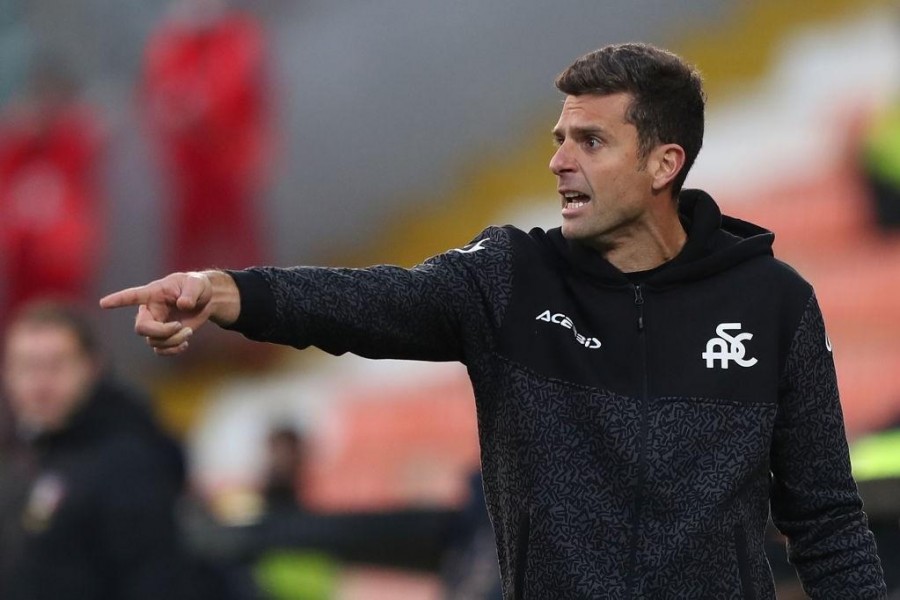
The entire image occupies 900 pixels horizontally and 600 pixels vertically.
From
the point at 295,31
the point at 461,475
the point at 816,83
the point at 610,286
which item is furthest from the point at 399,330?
the point at 295,31

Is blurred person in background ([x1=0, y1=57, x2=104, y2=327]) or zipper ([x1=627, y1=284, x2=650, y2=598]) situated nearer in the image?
zipper ([x1=627, y1=284, x2=650, y2=598])

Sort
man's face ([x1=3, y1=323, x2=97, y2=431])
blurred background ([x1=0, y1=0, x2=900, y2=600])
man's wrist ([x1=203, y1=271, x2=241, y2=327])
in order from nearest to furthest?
man's wrist ([x1=203, y1=271, x2=241, y2=327]) < man's face ([x1=3, y1=323, x2=97, y2=431]) < blurred background ([x1=0, y1=0, x2=900, y2=600])

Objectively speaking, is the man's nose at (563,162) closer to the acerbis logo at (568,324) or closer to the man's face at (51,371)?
the acerbis logo at (568,324)

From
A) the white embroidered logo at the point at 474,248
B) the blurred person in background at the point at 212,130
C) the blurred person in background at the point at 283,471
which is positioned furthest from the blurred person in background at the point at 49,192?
the white embroidered logo at the point at 474,248

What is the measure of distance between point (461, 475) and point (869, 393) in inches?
84.0

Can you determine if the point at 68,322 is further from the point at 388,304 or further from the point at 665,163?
the point at 665,163

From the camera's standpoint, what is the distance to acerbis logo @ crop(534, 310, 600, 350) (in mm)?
2836

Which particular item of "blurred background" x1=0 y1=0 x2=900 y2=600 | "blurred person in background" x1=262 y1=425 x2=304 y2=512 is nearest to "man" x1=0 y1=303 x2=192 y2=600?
"blurred background" x1=0 y1=0 x2=900 y2=600

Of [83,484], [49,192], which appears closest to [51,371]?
[83,484]

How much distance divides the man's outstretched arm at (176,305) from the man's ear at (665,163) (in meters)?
0.77

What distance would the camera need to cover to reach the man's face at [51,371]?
473 centimetres

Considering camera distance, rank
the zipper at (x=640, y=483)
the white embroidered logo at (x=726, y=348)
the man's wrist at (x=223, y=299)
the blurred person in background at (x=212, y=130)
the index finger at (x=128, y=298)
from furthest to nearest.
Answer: the blurred person in background at (x=212, y=130)
the white embroidered logo at (x=726, y=348)
the zipper at (x=640, y=483)
the man's wrist at (x=223, y=299)
the index finger at (x=128, y=298)

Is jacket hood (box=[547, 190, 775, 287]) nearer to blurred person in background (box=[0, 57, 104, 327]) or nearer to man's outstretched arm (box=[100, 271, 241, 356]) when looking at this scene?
man's outstretched arm (box=[100, 271, 241, 356])

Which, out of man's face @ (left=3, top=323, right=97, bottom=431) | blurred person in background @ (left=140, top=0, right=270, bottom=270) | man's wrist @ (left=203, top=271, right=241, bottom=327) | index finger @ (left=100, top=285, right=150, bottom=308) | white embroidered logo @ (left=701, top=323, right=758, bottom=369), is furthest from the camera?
blurred person in background @ (left=140, top=0, right=270, bottom=270)
